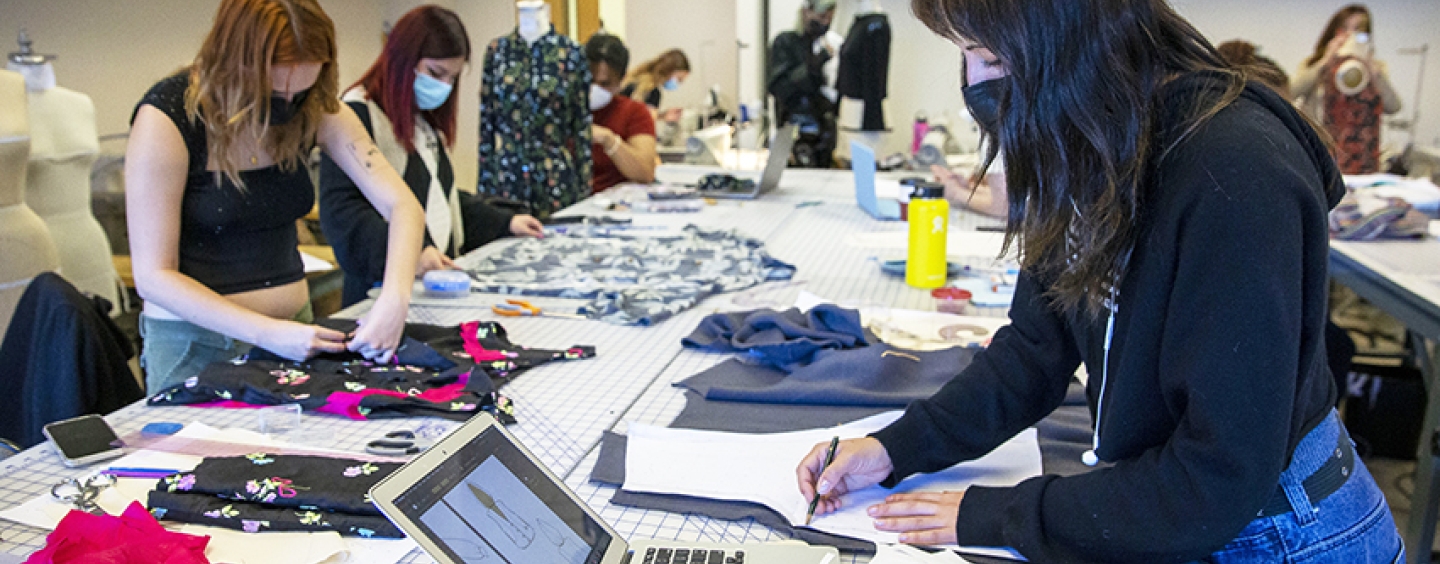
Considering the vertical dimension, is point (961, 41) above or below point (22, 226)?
above

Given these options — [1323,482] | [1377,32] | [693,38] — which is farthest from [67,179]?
[1377,32]

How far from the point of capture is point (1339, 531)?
95 cm

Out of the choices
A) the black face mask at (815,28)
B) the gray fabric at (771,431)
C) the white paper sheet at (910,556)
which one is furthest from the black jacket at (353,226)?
the black face mask at (815,28)

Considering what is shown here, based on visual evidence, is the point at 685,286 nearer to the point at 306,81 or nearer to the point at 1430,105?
the point at 306,81

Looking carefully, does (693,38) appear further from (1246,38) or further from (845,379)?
(845,379)

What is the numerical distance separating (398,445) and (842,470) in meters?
0.61

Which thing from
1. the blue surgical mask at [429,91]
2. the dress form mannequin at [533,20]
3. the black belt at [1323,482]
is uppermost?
the dress form mannequin at [533,20]

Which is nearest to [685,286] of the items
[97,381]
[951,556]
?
[97,381]

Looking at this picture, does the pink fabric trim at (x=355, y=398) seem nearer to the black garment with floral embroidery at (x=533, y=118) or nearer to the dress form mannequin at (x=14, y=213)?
the dress form mannequin at (x=14, y=213)

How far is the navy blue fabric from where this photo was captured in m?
1.72

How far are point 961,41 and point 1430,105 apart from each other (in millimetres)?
5745

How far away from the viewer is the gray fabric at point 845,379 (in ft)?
5.08

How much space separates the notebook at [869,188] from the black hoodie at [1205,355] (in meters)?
2.23

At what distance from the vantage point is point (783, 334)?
5.84ft
